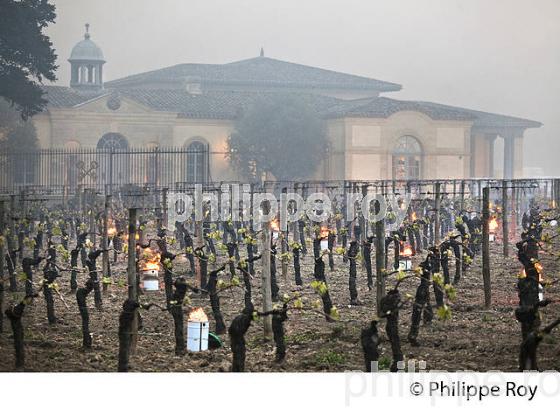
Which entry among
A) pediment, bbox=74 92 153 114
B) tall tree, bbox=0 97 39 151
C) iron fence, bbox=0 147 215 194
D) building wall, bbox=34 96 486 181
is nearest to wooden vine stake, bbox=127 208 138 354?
tall tree, bbox=0 97 39 151

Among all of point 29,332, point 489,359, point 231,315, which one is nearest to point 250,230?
point 231,315

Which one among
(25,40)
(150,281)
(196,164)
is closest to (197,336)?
(150,281)

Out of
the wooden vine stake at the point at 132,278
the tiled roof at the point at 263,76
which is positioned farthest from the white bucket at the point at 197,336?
the tiled roof at the point at 263,76

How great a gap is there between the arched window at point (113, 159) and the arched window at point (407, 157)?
7.11 meters

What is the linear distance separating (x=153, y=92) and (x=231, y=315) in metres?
17.0

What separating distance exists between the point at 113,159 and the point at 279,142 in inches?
170

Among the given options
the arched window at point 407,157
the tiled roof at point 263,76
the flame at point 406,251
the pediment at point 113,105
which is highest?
the tiled roof at point 263,76

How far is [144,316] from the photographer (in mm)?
9688

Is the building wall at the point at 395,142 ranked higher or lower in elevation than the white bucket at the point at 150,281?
higher

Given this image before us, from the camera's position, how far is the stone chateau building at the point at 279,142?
2492 centimetres

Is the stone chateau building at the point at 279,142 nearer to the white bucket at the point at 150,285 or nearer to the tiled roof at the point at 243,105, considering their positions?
the tiled roof at the point at 243,105

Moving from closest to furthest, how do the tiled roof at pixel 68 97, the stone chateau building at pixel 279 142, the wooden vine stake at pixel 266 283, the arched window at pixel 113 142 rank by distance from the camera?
the wooden vine stake at pixel 266 283 → the tiled roof at pixel 68 97 → the stone chateau building at pixel 279 142 → the arched window at pixel 113 142

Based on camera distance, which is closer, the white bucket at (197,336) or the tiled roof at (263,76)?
the white bucket at (197,336)
